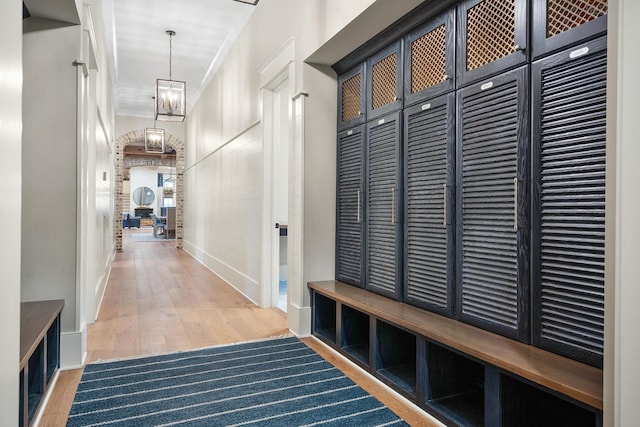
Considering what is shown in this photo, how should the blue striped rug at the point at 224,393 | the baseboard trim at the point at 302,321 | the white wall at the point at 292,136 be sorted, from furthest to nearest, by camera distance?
the baseboard trim at the point at 302,321 < the white wall at the point at 292,136 < the blue striped rug at the point at 224,393

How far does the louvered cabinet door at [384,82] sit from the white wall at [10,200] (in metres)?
2.00

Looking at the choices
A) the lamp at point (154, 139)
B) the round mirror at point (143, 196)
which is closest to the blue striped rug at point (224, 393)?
the lamp at point (154, 139)

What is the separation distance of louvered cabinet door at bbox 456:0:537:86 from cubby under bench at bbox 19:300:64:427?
2356mm

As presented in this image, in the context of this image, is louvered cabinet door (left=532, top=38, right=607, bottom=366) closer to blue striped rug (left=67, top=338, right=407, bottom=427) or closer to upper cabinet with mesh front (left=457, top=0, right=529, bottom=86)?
upper cabinet with mesh front (left=457, top=0, right=529, bottom=86)

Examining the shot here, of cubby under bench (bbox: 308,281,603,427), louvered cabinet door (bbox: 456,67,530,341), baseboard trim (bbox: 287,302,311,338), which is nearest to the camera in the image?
cubby under bench (bbox: 308,281,603,427)

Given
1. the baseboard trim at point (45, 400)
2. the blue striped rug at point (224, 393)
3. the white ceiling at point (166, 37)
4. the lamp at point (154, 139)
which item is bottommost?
the blue striped rug at point (224, 393)

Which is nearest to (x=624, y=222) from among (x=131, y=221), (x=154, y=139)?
(x=154, y=139)

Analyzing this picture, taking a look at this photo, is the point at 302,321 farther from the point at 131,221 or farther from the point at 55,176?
the point at 131,221

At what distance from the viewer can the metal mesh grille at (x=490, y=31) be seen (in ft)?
6.45

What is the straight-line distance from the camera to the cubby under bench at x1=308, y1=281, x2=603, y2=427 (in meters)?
1.52

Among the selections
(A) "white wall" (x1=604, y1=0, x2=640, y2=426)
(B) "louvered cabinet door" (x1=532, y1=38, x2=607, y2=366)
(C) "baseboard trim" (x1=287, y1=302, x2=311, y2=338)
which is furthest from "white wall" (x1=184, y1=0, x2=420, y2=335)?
(A) "white wall" (x1=604, y1=0, x2=640, y2=426)

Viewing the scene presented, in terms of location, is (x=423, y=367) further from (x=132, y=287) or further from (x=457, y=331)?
(x=132, y=287)

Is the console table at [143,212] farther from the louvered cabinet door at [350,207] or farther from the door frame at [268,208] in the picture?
the louvered cabinet door at [350,207]

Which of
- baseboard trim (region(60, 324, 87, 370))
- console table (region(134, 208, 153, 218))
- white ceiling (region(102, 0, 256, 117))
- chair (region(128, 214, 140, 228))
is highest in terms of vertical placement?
white ceiling (region(102, 0, 256, 117))
